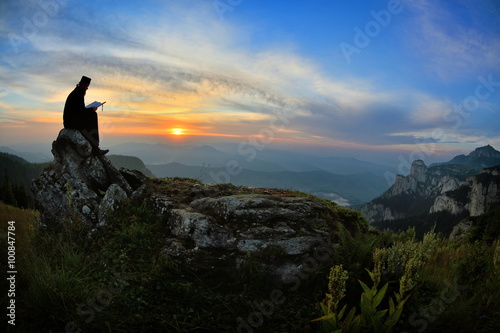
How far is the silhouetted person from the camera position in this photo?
8750 millimetres

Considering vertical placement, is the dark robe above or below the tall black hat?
below

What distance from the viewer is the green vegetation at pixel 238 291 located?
4375 millimetres

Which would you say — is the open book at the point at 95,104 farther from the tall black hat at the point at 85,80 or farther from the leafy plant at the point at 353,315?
the leafy plant at the point at 353,315

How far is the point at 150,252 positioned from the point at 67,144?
493 cm

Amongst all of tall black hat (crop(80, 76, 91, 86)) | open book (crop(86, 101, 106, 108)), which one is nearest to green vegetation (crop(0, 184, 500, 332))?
open book (crop(86, 101, 106, 108))

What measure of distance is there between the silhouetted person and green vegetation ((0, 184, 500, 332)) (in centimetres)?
331

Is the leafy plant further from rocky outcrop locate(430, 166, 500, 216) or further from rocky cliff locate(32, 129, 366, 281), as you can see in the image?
rocky outcrop locate(430, 166, 500, 216)

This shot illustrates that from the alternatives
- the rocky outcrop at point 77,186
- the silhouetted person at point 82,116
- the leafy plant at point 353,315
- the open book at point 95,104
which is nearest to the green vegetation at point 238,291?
the leafy plant at point 353,315

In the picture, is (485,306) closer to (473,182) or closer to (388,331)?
(388,331)

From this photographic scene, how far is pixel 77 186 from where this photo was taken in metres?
8.06

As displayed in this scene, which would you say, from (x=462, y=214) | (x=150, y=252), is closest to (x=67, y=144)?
(x=150, y=252)

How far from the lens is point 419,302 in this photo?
502cm

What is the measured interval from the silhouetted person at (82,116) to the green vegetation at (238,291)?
3311 mm

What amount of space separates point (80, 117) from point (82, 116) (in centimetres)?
8
